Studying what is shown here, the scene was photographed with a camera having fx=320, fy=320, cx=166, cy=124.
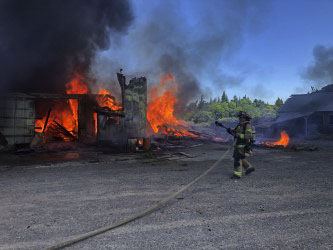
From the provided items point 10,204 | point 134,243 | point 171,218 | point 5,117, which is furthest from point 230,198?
point 5,117

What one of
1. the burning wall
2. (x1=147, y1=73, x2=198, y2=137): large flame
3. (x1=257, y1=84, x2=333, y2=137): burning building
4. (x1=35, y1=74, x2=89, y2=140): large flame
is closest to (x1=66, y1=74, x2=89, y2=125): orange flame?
(x1=35, y1=74, x2=89, y2=140): large flame

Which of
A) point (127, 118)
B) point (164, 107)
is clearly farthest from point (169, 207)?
point (164, 107)

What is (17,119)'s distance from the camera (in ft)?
50.3

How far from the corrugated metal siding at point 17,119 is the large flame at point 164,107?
27.5 ft

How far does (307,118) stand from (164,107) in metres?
16.7

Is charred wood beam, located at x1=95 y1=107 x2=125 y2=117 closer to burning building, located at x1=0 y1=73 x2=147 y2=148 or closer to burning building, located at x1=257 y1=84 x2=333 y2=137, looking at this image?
burning building, located at x1=0 y1=73 x2=147 y2=148

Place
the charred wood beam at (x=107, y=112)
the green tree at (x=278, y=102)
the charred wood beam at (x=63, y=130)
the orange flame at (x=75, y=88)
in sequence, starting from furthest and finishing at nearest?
the green tree at (x=278, y=102)
the orange flame at (x=75, y=88)
the charred wood beam at (x=63, y=130)
the charred wood beam at (x=107, y=112)

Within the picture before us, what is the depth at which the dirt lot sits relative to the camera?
159 inches

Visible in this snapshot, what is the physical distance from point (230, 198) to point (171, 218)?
175cm

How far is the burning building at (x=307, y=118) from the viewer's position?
103ft

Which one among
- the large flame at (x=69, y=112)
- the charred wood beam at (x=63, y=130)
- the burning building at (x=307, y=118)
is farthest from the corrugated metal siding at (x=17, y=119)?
the burning building at (x=307, y=118)

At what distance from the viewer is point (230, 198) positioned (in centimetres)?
625

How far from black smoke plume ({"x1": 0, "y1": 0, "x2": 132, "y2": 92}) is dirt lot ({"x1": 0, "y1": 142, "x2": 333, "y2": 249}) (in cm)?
945

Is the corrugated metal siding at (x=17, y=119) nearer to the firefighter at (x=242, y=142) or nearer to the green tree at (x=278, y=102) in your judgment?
the firefighter at (x=242, y=142)
